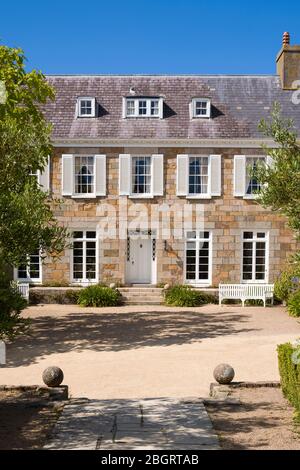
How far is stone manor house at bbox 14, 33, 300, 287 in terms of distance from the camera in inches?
924

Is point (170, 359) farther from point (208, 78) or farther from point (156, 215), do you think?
point (208, 78)

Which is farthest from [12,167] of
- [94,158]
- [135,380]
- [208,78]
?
[208,78]

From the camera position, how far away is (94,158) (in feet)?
77.2

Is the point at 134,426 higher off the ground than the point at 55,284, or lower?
lower

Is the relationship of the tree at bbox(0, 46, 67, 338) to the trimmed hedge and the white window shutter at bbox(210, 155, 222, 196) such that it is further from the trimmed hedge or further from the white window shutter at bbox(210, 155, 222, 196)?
the white window shutter at bbox(210, 155, 222, 196)

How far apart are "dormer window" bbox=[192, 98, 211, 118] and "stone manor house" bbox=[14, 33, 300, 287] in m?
0.05

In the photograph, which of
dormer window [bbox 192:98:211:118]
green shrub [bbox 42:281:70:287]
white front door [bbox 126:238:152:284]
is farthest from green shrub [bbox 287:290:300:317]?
green shrub [bbox 42:281:70:287]

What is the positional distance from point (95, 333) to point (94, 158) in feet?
30.8

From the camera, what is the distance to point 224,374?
34.3 feet

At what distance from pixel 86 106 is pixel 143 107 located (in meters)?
2.52

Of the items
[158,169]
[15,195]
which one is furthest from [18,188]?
[158,169]

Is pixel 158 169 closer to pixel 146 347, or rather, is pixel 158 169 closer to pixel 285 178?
pixel 146 347

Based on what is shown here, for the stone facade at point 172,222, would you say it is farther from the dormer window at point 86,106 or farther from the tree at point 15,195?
the tree at point 15,195

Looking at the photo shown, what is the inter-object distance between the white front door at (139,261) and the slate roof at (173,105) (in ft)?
15.1
